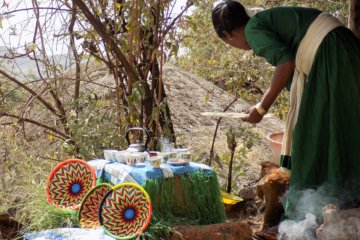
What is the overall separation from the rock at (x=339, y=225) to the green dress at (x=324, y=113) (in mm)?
191

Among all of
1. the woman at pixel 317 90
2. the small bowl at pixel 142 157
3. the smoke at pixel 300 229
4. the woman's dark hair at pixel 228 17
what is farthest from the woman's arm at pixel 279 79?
the small bowl at pixel 142 157

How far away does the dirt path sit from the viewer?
491cm

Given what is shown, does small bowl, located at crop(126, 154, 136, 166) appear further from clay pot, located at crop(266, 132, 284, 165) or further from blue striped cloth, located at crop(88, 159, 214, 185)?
clay pot, located at crop(266, 132, 284, 165)

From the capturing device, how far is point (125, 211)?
286 centimetres

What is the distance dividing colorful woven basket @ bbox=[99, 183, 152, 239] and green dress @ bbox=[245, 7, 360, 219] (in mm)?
755

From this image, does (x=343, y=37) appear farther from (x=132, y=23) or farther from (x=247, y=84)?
(x=247, y=84)

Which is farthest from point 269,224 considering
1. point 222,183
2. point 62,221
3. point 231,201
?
point 62,221

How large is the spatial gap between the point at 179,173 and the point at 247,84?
2.59 metres

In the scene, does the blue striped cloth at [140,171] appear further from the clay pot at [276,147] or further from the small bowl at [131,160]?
the clay pot at [276,147]

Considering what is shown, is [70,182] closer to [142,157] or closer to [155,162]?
[142,157]

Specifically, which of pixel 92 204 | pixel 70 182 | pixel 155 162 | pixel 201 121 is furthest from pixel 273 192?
pixel 201 121

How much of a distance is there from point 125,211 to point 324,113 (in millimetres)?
1145

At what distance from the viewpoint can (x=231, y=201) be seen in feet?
13.1

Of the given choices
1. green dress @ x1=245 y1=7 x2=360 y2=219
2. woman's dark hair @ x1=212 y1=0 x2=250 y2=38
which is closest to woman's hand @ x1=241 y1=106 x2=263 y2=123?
green dress @ x1=245 y1=7 x2=360 y2=219
